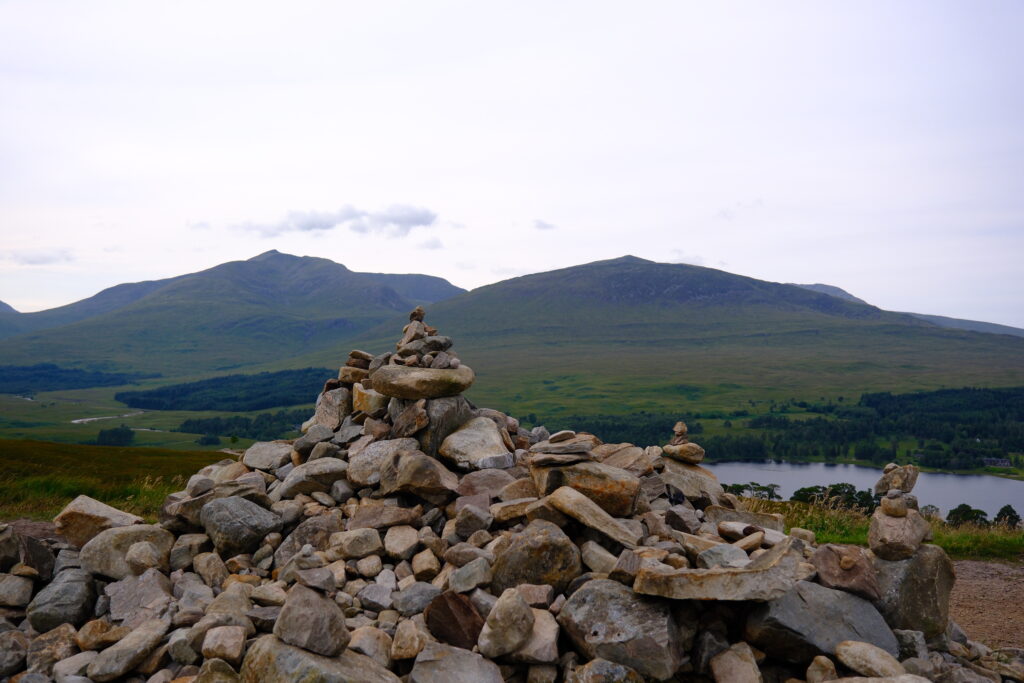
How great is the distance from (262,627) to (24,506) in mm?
18130

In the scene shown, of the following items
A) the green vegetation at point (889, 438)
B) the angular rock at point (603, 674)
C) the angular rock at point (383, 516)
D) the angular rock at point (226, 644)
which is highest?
the angular rock at point (383, 516)

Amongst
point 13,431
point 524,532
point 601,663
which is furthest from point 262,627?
point 13,431

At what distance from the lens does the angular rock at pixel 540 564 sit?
1065 centimetres

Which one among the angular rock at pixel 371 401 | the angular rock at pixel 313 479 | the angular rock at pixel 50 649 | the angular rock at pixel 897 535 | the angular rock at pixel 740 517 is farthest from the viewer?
the angular rock at pixel 371 401

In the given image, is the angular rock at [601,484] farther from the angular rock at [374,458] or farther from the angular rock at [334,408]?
the angular rock at [334,408]

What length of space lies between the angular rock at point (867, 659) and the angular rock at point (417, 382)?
9.46m

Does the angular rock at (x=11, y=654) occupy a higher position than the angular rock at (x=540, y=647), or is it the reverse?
the angular rock at (x=540, y=647)

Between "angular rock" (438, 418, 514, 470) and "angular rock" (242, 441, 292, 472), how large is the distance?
4321mm

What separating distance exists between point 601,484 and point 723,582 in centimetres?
335

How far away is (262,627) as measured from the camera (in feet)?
32.4

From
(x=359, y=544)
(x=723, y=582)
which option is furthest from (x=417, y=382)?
(x=723, y=582)

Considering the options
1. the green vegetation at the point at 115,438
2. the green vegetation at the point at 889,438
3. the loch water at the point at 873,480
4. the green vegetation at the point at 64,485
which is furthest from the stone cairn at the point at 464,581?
the green vegetation at the point at 115,438

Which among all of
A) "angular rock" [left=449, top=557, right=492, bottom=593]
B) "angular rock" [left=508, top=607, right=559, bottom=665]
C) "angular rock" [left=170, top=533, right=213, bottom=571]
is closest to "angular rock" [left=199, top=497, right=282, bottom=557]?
"angular rock" [left=170, top=533, right=213, bottom=571]

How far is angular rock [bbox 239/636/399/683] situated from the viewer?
8539 millimetres
